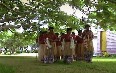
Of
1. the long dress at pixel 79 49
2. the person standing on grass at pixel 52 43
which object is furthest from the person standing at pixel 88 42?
the person standing on grass at pixel 52 43

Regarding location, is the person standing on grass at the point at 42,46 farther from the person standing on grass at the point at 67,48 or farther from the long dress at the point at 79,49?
the long dress at the point at 79,49

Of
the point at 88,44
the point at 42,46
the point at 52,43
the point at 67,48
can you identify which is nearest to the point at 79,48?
the point at 88,44

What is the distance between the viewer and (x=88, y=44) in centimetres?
1750

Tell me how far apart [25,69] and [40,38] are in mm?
3354

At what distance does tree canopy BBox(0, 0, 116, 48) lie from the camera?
16.2 m

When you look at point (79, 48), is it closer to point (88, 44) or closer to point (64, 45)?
point (88, 44)

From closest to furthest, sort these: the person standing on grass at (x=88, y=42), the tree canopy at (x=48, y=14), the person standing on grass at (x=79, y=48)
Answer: the tree canopy at (x=48, y=14) < the person standing on grass at (x=88, y=42) < the person standing on grass at (x=79, y=48)

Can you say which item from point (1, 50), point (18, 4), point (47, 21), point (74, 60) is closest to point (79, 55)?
point (74, 60)

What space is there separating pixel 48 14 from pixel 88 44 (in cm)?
263

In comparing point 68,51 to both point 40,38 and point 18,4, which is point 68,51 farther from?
point 18,4

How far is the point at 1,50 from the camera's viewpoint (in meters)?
41.6

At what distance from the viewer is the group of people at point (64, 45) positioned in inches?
657

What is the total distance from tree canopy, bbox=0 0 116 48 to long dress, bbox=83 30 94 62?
0.93m

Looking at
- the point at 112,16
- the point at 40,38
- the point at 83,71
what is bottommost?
the point at 83,71
